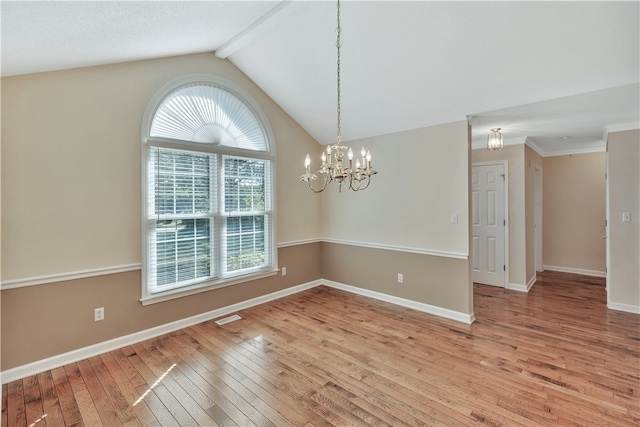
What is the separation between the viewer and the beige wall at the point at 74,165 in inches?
92.6

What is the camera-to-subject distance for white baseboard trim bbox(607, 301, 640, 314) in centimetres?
372

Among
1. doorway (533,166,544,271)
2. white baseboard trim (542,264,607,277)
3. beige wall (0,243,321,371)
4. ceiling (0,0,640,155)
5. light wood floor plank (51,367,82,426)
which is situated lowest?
light wood floor plank (51,367,82,426)

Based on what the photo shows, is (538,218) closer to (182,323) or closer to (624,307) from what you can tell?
(624,307)

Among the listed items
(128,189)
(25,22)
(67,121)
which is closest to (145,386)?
(128,189)

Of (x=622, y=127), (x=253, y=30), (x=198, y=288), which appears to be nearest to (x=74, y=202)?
(x=198, y=288)

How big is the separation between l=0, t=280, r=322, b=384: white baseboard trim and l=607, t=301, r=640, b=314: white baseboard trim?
4.57m

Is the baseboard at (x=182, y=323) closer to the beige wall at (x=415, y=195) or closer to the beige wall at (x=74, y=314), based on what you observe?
the beige wall at (x=74, y=314)

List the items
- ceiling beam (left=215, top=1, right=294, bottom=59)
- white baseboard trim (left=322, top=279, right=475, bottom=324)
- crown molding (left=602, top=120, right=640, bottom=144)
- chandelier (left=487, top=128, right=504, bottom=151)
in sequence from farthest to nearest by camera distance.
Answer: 1. chandelier (left=487, top=128, right=504, bottom=151)
2. crown molding (left=602, top=120, right=640, bottom=144)
3. white baseboard trim (left=322, top=279, right=475, bottom=324)
4. ceiling beam (left=215, top=1, right=294, bottom=59)

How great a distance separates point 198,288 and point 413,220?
2.83 meters

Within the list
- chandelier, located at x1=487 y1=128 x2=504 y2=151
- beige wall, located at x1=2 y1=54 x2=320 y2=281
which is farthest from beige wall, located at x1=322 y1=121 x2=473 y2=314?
beige wall, located at x1=2 y1=54 x2=320 y2=281

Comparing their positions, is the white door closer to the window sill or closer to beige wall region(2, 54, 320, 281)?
the window sill

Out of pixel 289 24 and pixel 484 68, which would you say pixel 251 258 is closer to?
pixel 289 24

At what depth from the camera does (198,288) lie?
11.4ft

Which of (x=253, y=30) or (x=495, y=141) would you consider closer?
(x=253, y=30)
